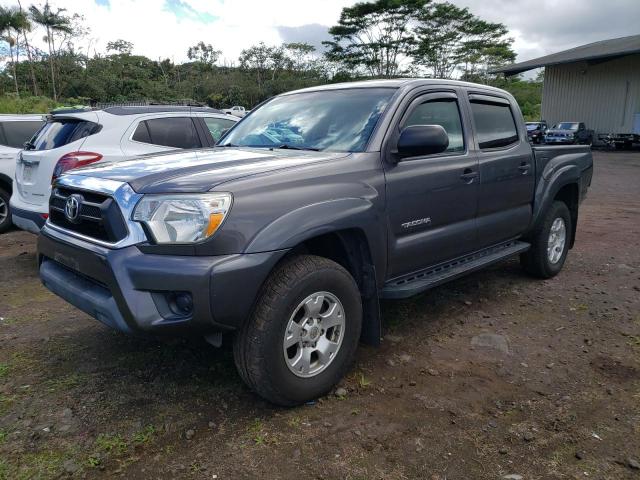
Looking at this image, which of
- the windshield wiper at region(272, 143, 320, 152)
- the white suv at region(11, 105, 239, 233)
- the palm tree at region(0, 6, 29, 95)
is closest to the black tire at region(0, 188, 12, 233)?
the white suv at region(11, 105, 239, 233)

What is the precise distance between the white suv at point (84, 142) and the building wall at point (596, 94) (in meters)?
29.4

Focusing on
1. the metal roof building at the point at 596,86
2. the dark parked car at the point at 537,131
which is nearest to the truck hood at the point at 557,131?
the dark parked car at the point at 537,131

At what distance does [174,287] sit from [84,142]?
3926 mm

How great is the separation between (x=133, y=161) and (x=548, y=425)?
2.82 meters

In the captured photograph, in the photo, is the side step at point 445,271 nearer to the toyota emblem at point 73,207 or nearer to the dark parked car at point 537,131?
the toyota emblem at point 73,207

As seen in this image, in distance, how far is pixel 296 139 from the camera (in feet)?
12.1

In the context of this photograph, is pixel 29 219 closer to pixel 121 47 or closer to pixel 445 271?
pixel 445 271

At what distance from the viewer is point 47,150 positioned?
569cm

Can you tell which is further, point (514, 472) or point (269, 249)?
point (269, 249)

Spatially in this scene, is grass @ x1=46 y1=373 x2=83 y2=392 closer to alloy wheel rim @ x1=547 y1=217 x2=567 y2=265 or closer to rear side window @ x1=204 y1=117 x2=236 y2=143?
rear side window @ x1=204 y1=117 x2=236 y2=143

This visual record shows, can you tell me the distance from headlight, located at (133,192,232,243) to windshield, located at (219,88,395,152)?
1.13 meters

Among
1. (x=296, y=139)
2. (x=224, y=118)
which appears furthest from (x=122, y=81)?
(x=296, y=139)

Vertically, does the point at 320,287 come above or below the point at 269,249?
below

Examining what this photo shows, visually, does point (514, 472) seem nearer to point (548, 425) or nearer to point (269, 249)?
point (548, 425)
